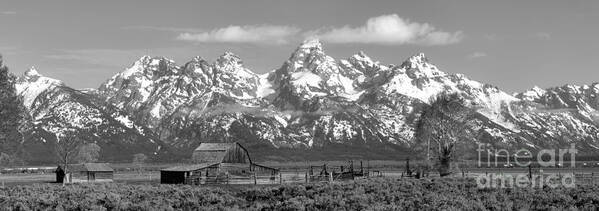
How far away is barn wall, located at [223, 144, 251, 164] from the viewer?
367ft

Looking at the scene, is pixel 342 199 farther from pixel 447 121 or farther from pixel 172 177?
pixel 172 177

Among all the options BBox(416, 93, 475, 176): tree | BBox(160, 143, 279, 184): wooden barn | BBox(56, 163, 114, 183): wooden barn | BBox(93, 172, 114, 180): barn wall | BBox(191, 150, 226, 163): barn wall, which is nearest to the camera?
BBox(416, 93, 475, 176): tree

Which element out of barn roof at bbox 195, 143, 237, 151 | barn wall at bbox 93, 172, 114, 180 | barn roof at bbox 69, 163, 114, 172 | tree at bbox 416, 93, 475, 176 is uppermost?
tree at bbox 416, 93, 475, 176

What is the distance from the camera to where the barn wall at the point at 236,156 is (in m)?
112

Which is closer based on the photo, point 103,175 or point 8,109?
point 8,109

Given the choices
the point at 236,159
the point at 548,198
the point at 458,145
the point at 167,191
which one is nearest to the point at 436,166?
the point at 458,145

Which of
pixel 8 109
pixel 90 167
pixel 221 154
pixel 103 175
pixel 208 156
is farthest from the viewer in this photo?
pixel 103 175

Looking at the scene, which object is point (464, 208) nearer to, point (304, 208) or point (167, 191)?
point (304, 208)

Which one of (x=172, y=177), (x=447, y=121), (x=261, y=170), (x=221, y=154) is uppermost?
(x=447, y=121)

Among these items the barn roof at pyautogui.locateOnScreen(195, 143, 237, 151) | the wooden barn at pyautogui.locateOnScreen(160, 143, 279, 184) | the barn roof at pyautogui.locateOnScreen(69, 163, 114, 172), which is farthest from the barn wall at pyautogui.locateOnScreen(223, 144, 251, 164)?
the barn roof at pyautogui.locateOnScreen(69, 163, 114, 172)

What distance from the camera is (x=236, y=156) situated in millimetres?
114562

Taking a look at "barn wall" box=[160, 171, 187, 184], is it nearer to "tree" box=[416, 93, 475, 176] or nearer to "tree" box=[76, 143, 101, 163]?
"tree" box=[416, 93, 475, 176]

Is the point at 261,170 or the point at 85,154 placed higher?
the point at 85,154

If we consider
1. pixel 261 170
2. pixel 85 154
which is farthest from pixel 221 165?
pixel 85 154
